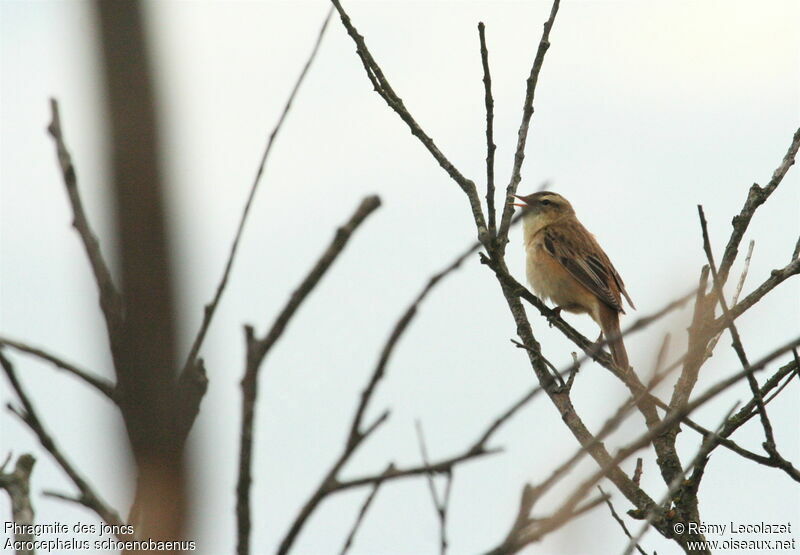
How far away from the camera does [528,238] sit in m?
10.5

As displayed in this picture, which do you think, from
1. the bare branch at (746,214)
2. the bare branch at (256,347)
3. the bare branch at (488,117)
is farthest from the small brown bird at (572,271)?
the bare branch at (256,347)

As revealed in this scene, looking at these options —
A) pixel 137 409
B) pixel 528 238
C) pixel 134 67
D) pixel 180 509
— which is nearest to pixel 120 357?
pixel 137 409

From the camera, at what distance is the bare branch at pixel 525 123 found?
493 centimetres

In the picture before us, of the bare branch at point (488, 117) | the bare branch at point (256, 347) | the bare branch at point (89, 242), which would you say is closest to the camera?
the bare branch at point (89, 242)

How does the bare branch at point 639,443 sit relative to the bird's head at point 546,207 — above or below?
below

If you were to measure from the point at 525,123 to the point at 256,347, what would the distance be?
4053 mm

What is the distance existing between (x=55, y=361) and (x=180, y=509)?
48cm

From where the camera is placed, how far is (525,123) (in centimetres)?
532

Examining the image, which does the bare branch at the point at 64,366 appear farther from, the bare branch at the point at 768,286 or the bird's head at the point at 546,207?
the bird's head at the point at 546,207

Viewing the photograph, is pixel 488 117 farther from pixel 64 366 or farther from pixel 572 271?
pixel 572 271

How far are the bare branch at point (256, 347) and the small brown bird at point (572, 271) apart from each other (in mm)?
7465

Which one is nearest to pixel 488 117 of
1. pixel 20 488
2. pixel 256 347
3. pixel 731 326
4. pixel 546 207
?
pixel 731 326

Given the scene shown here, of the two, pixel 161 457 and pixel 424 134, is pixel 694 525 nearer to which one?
pixel 424 134

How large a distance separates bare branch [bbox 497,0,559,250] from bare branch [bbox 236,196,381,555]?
9.72 feet
